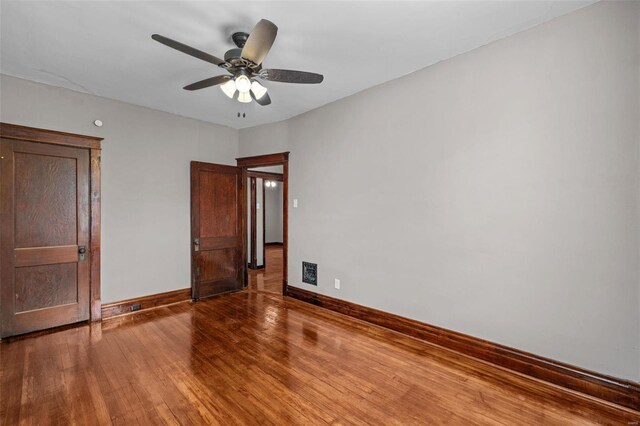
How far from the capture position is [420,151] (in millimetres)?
3092

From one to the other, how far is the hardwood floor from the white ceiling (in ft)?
10.8

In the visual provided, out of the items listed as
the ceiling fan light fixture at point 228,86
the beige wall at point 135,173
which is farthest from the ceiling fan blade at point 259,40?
the beige wall at point 135,173

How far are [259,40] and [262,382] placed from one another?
2.49 m

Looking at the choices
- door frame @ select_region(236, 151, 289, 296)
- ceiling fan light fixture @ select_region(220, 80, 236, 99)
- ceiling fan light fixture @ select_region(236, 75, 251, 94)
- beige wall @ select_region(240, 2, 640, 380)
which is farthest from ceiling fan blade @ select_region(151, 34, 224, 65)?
door frame @ select_region(236, 151, 289, 296)

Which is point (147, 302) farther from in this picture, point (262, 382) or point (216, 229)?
point (262, 382)

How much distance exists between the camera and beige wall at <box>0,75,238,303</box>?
3.38m

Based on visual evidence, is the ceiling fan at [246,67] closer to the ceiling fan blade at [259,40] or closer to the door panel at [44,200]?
the ceiling fan blade at [259,40]

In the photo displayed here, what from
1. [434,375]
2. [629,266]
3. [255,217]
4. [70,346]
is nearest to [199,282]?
[70,346]

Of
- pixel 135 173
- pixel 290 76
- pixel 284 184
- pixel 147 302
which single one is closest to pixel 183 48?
pixel 290 76

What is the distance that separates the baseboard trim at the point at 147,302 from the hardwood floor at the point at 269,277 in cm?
115

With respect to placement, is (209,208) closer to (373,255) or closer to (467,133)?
(373,255)

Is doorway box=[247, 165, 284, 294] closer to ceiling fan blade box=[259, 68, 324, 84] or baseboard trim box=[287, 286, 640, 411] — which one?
baseboard trim box=[287, 286, 640, 411]

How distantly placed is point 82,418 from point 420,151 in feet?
11.4

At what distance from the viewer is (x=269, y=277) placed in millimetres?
5957
